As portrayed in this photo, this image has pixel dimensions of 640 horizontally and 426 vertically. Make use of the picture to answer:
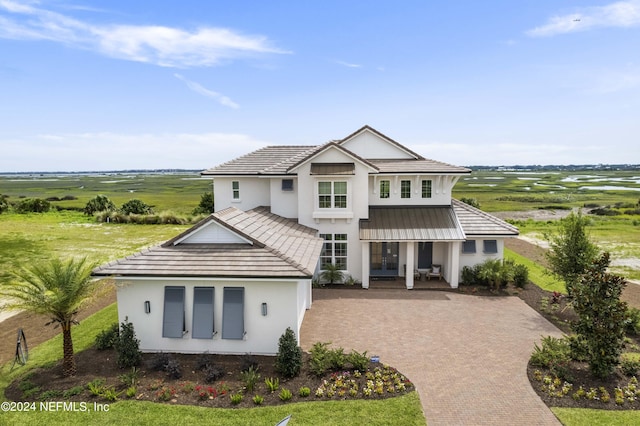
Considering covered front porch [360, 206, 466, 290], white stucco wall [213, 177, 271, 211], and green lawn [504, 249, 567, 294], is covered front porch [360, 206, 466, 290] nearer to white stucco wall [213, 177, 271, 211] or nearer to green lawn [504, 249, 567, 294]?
green lawn [504, 249, 567, 294]

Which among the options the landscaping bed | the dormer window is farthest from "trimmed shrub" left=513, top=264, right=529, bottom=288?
the dormer window

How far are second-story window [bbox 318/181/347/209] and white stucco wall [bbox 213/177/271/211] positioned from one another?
401cm

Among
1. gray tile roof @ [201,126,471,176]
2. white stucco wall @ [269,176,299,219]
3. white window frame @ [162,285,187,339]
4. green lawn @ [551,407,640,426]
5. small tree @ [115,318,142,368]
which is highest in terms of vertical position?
gray tile roof @ [201,126,471,176]

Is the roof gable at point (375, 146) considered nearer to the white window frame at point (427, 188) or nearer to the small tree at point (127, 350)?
the white window frame at point (427, 188)

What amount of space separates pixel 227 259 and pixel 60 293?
4788mm

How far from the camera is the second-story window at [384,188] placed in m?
21.9

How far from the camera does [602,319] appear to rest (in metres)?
10.7

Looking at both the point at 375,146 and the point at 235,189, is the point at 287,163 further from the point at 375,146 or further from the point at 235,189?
the point at 375,146

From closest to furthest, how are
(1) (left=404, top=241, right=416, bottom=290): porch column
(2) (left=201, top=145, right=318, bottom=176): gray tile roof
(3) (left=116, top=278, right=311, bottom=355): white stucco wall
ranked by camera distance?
(3) (left=116, top=278, right=311, bottom=355): white stucco wall < (1) (left=404, top=241, right=416, bottom=290): porch column < (2) (left=201, top=145, right=318, bottom=176): gray tile roof

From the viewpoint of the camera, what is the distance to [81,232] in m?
40.1

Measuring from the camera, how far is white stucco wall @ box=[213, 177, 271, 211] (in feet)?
73.1

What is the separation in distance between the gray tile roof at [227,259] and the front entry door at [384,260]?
22.0ft

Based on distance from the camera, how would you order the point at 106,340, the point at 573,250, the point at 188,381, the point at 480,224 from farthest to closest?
the point at 480,224, the point at 573,250, the point at 106,340, the point at 188,381

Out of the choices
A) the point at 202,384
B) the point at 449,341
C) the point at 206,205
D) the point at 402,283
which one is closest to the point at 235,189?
the point at 402,283
